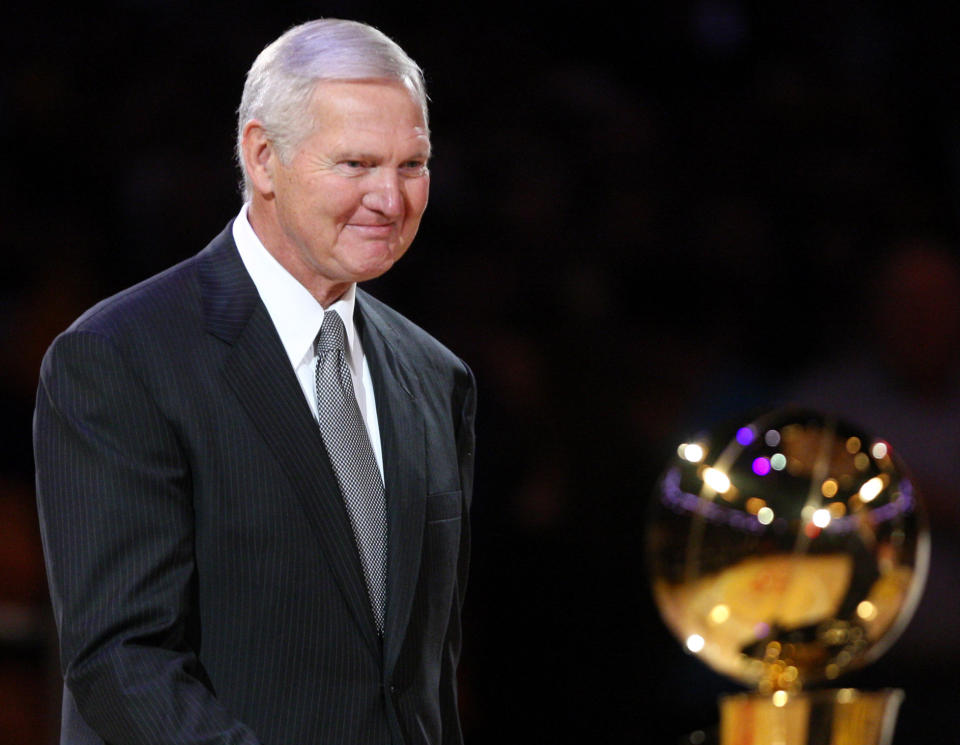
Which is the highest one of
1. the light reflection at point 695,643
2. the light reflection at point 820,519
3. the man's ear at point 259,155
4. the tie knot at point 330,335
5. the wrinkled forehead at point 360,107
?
the wrinkled forehead at point 360,107

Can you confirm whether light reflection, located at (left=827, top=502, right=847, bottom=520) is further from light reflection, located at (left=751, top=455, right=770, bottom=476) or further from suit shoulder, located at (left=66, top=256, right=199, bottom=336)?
suit shoulder, located at (left=66, top=256, right=199, bottom=336)

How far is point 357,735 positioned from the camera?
1.47 metres

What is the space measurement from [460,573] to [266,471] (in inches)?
15.1

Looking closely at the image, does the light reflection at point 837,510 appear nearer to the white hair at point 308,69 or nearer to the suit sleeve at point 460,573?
the suit sleeve at point 460,573

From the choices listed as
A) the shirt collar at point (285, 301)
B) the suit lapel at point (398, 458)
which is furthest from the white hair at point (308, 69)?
the suit lapel at point (398, 458)

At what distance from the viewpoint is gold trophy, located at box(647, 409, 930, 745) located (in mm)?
1649

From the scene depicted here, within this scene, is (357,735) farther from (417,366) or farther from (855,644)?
(855,644)

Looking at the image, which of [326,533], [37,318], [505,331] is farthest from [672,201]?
[326,533]

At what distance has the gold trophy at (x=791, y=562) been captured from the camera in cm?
165

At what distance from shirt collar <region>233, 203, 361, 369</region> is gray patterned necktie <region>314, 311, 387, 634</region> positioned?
1 cm

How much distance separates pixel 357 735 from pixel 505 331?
169cm

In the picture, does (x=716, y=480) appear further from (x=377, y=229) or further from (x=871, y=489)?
(x=377, y=229)

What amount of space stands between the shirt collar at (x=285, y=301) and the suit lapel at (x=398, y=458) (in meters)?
0.11

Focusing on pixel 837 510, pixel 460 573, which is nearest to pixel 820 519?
pixel 837 510
